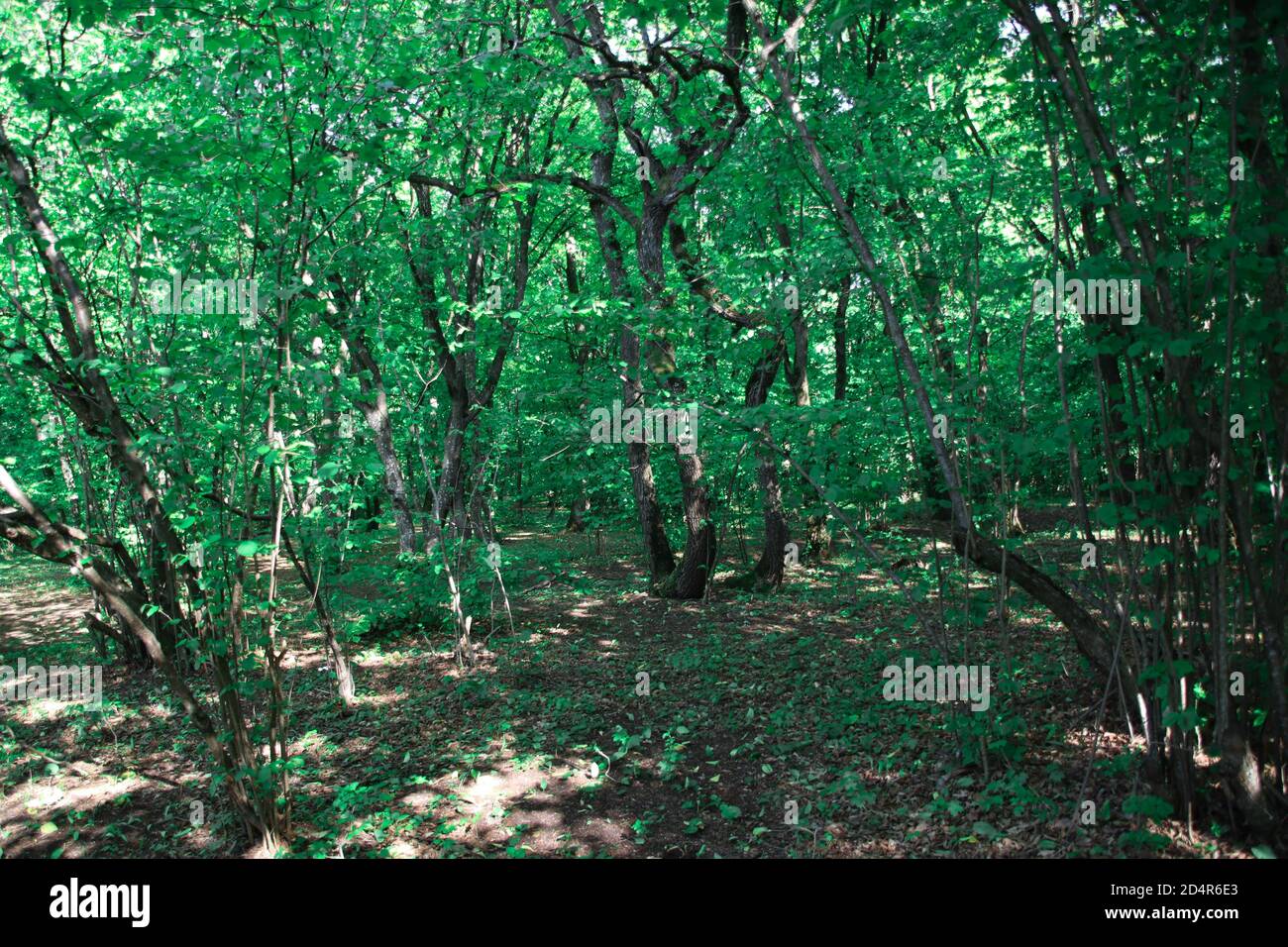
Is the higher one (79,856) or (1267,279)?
(1267,279)

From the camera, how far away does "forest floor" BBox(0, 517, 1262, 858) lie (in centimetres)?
355

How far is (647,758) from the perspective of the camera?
469 cm

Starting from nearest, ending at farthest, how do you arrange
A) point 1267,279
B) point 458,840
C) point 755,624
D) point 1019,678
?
point 1267,279
point 458,840
point 1019,678
point 755,624

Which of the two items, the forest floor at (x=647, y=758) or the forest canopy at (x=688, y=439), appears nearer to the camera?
the forest canopy at (x=688, y=439)

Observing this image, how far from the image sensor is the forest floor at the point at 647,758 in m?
3.55

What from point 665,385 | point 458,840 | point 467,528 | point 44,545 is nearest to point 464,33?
point 665,385

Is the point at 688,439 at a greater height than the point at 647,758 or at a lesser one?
greater

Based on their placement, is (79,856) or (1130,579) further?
(79,856)

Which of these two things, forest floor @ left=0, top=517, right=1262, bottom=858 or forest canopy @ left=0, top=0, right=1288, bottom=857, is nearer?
forest canopy @ left=0, top=0, right=1288, bottom=857

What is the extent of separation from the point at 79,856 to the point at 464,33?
22.3ft

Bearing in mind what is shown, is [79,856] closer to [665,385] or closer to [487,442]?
[487,442]

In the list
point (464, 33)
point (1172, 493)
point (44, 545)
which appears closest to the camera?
point (1172, 493)

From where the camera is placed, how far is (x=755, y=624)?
25.6ft

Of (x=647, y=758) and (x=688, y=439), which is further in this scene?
(x=688, y=439)
